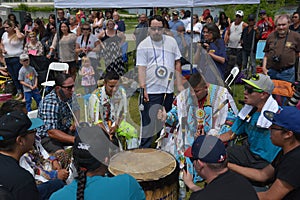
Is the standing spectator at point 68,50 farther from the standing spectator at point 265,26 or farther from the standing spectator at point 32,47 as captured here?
the standing spectator at point 265,26

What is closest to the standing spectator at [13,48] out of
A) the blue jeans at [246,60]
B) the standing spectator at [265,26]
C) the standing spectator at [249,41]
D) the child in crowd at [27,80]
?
the child in crowd at [27,80]

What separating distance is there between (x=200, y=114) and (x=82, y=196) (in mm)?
2270

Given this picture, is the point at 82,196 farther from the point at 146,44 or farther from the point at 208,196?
the point at 146,44

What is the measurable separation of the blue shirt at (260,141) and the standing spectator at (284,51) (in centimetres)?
277

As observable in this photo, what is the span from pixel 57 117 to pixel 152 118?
1368mm

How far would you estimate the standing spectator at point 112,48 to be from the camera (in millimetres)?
7969

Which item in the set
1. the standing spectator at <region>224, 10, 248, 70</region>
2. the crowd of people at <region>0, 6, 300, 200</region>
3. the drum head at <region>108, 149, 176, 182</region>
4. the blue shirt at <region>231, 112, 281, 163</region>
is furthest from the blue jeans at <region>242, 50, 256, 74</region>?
the drum head at <region>108, 149, 176, 182</region>

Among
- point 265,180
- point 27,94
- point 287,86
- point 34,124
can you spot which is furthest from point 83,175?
point 27,94

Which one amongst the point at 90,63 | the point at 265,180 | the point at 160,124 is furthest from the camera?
the point at 90,63

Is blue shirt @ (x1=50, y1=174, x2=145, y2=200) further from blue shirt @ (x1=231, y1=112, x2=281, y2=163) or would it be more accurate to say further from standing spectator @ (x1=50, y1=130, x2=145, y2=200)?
blue shirt @ (x1=231, y1=112, x2=281, y2=163)

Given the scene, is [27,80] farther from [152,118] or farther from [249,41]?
[249,41]

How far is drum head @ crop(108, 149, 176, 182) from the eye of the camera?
2844 millimetres

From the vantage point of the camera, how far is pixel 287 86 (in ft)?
15.8

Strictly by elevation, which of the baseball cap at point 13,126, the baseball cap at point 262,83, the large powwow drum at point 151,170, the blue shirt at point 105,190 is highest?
the baseball cap at point 262,83
